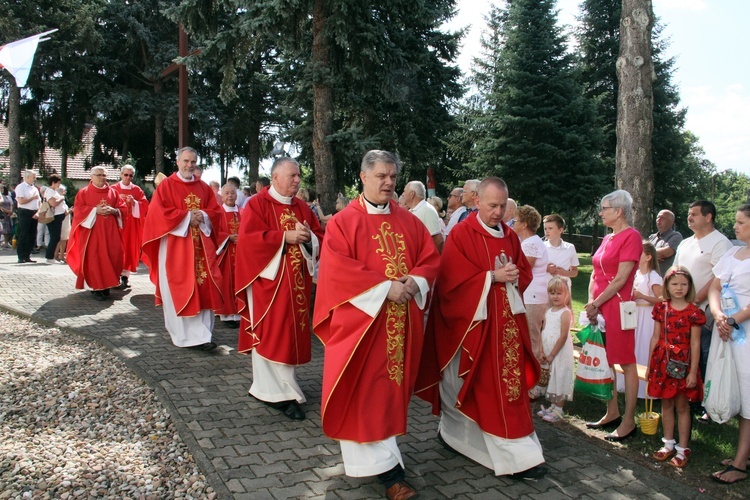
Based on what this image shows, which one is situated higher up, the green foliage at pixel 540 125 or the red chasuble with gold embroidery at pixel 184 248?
the green foliage at pixel 540 125

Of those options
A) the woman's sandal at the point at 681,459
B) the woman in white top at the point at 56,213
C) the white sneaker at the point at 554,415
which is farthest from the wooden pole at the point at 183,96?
the woman's sandal at the point at 681,459

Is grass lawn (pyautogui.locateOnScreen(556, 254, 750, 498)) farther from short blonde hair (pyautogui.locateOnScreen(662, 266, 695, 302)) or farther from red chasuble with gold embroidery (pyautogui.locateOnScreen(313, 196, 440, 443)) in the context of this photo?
red chasuble with gold embroidery (pyautogui.locateOnScreen(313, 196, 440, 443))

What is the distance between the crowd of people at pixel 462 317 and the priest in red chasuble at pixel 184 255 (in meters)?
1.62

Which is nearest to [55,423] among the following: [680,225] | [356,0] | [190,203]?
[190,203]

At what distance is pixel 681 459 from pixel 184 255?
5.67 meters

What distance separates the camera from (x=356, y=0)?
36.8 feet

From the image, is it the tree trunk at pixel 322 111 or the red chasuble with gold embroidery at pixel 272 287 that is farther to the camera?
the tree trunk at pixel 322 111

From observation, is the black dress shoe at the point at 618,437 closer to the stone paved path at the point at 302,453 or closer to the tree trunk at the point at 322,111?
the stone paved path at the point at 302,453

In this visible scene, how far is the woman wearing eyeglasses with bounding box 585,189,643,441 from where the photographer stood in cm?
518

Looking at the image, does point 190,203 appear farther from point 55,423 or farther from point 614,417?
point 614,417

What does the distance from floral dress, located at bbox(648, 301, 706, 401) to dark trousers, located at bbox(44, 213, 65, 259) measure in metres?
13.6

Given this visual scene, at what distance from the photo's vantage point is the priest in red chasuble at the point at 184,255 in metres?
7.43

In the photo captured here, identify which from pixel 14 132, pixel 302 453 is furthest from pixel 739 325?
pixel 14 132

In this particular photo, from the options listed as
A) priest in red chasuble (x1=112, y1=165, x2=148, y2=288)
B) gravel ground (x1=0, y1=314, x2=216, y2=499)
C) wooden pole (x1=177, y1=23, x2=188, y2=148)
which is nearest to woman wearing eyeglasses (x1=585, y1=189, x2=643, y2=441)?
gravel ground (x1=0, y1=314, x2=216, y2=499)
